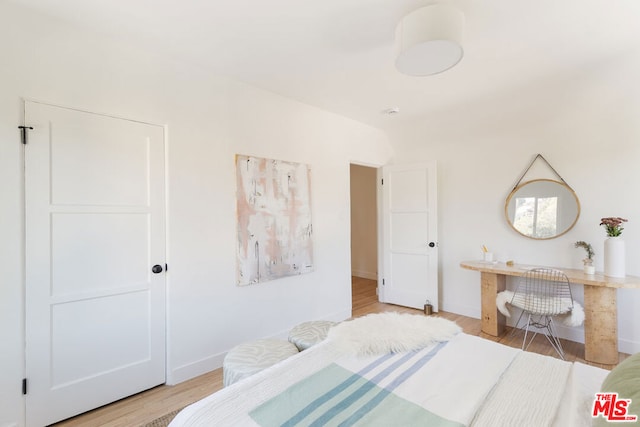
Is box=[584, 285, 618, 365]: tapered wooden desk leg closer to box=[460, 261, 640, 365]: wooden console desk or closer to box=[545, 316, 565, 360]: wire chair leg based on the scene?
box=[460, 261, 640, 365]: wooden console desk

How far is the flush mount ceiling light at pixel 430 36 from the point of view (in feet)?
5.39

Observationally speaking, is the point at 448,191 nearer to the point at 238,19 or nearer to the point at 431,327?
the point at 431,327

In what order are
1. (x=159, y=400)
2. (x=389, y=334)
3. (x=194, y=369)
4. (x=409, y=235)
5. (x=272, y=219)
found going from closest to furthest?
(x=389, y=334) < (x=159, y=400) < (x=194, y=369) < (x=272, y=219) < (x=409, y=235)

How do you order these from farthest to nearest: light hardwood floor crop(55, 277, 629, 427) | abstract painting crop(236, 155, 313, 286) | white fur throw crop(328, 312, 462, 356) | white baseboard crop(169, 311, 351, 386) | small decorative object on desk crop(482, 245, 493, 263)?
1. small decorative object on desk crop(482, 245, 493, 263)
2. abstract painting crop(236, 155, 313, 286)
3. white baseboard crop(169, 311, 351, 386)
4. light hardwood floor crop(55, 277, 629, 427)
5. white fur throw crop(328, 312, 462, 356)

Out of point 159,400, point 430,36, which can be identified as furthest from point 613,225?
point 159,400

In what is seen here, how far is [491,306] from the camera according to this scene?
3.26 m

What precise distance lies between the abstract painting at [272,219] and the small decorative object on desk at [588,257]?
106 inches

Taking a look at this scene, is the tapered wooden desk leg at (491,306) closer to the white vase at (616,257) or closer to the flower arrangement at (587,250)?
the flower arrangement at (587,250)

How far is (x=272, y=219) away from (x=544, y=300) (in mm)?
2640

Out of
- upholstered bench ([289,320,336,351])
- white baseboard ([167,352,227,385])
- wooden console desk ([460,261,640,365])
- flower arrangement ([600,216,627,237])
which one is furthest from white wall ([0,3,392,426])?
flower arrangement ([600,216,627,237])

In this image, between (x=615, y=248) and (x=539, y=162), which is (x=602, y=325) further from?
(x=539, y=162)

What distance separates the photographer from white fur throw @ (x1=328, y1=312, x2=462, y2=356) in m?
1.50

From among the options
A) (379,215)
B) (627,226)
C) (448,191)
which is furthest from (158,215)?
(627,226)

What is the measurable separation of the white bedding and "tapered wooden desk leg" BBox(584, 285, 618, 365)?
1.85 meters
